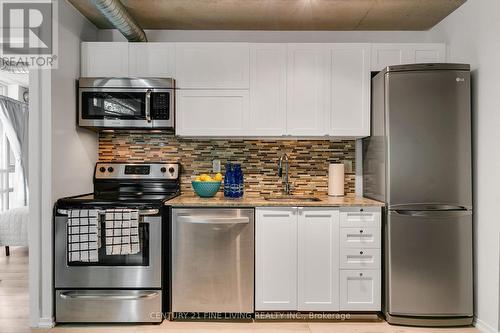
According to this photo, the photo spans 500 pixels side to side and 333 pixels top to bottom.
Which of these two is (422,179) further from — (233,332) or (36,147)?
(36,147)

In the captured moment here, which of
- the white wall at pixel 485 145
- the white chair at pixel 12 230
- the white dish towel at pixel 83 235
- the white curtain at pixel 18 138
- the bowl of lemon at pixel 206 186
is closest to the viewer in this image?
the white wall at pixel 485 145

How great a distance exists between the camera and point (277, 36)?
3357 millimetres

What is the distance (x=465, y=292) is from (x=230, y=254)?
5.82ft

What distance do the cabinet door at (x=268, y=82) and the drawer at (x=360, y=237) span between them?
3.33ft

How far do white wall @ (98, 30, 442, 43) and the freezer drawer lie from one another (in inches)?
69.7

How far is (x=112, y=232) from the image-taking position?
2527 mm

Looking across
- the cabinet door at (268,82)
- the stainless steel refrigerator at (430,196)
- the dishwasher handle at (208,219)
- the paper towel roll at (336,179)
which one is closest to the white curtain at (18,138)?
the dishwasher handle at (208,219)

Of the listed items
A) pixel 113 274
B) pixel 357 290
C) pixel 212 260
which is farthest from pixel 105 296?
pixel 357 290

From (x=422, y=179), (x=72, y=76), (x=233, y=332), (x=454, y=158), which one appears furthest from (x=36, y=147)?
(x=454, y=158)

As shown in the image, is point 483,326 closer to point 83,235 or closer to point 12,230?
point 83,235

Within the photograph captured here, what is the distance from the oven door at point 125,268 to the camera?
8.52ft

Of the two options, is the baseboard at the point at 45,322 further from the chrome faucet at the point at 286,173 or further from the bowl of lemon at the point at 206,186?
the chrome faucet at the point at 286,173

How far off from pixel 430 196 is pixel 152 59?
2.50 m

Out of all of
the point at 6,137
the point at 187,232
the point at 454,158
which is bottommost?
the point at 187,232
